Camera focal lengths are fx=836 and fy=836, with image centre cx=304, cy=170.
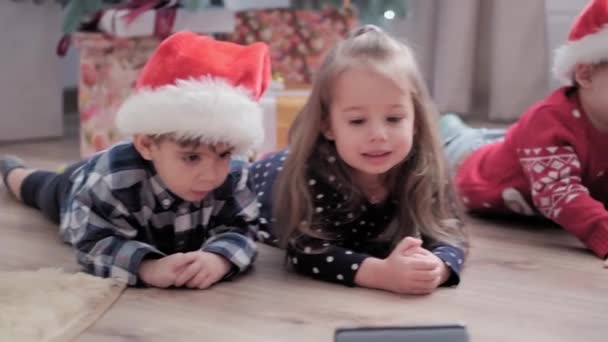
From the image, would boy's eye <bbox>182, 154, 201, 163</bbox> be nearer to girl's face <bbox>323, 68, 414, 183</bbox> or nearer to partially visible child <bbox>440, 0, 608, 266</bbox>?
girl's face <bbox>323, 68, 414, 183</bbox>

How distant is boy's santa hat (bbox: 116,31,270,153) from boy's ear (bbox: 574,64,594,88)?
0.62 meters

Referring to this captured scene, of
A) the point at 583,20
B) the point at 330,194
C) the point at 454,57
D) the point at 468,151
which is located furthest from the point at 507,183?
the point at 454,57

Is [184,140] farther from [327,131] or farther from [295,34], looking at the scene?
[295,34]

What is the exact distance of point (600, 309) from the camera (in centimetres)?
115

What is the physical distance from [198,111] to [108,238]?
9.3 inches

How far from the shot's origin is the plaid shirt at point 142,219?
47.6 inches

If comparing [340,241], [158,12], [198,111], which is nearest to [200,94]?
[198,111]

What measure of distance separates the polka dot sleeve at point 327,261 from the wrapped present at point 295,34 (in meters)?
1.04

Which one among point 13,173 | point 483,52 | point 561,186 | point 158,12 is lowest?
point 13,173

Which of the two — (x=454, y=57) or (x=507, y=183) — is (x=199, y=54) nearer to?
(x=507, y=183)

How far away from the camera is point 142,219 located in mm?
1245

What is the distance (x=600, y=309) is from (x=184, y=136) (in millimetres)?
622

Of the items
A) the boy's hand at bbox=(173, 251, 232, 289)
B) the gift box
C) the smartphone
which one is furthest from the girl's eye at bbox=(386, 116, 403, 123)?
the gift box

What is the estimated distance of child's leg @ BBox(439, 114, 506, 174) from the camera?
183cm
